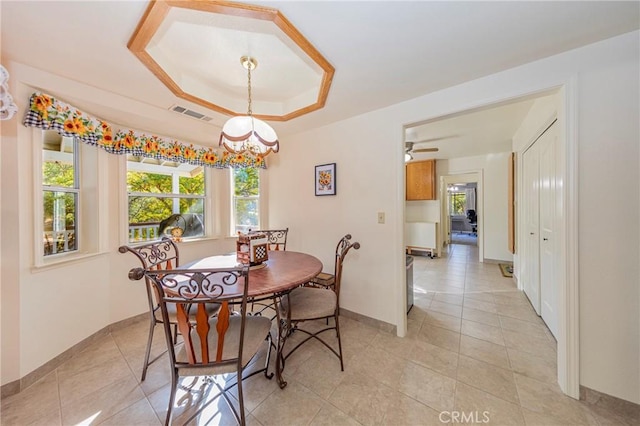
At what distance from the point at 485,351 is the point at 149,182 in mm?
3910

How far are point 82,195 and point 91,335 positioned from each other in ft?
4.36

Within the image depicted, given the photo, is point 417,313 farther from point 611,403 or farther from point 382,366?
point 611,403

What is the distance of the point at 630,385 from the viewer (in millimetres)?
1329

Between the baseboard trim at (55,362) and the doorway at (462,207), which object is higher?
the doorway at (462,207)

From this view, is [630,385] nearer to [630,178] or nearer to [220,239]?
[630,178]

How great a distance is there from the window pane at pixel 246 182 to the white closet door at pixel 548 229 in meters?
3.41

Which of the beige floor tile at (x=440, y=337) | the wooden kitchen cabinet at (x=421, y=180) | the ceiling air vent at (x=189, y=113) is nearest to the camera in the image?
the beige floor tile at (x=440, y=337)

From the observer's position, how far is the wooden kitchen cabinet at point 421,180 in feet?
16.9

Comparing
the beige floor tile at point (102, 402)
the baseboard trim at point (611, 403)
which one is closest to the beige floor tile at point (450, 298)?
the baseboard trim at point (611, 403)

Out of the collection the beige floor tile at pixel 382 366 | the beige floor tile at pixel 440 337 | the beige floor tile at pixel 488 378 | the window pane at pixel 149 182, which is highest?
the window pane at pixel 149 182

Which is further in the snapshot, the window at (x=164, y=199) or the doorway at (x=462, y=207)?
the doorway at (x=462, y=207)

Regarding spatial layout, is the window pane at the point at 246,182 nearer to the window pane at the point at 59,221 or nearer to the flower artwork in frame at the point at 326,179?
the flower artwork in frame at the point at 326,179

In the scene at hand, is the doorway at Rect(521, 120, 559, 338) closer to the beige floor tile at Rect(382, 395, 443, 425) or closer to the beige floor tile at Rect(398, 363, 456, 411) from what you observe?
the beige floor tile at Rect(398, 363, 456, 411)

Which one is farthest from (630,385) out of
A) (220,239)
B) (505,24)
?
(220,239)
